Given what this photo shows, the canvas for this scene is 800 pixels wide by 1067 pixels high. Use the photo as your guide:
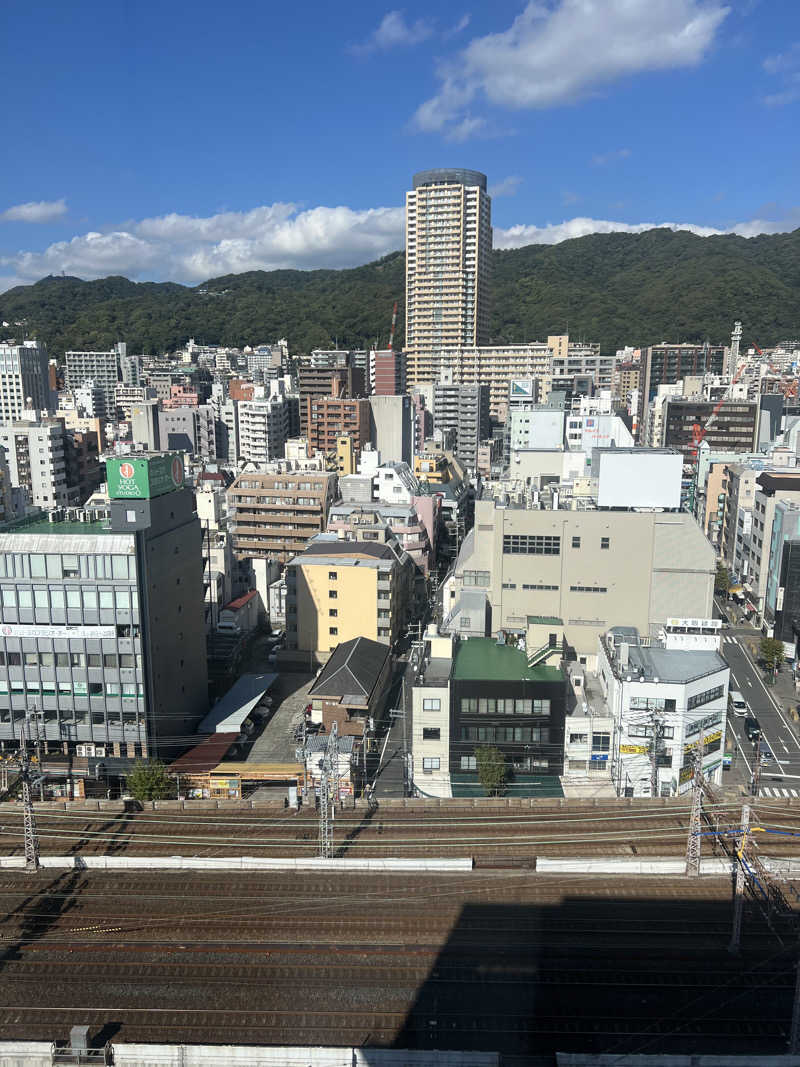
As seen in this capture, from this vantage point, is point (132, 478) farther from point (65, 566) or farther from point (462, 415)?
point (462, 415)

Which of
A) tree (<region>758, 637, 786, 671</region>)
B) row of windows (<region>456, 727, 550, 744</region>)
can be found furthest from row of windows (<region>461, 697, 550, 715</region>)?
tree (<region>758, 637, 786, 671</region>)

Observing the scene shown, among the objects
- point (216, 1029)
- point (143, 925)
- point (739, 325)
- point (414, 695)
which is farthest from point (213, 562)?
point (739, 325)

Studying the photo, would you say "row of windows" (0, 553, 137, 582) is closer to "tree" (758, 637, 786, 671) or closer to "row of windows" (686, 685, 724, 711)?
"row of windows" (686, 685, 724, 711)

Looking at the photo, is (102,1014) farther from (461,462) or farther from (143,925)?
(461,462)

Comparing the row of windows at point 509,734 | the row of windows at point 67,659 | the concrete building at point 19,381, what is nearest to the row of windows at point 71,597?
the row of windows at point 67,659

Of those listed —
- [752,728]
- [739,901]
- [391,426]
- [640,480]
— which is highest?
[391,426]

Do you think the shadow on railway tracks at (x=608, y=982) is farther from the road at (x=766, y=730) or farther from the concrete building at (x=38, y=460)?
the concrete building at (x=38, y=460)

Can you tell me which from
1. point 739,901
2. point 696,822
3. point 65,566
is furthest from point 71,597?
point 739,901
